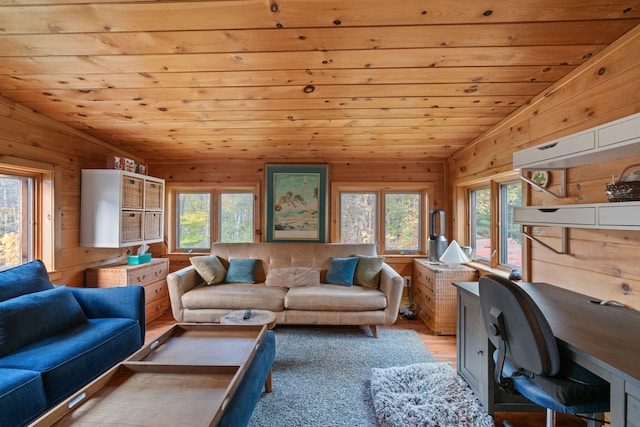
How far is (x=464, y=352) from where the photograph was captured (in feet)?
7.04

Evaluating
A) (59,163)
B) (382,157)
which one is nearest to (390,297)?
(382,157)

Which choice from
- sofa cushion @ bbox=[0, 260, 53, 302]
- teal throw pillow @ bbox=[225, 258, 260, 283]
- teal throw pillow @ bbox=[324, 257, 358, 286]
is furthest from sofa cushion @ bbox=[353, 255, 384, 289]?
sofa cushion @ bbox=[0, 260, 53, 302]

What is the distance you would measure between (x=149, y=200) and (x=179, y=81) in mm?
2112

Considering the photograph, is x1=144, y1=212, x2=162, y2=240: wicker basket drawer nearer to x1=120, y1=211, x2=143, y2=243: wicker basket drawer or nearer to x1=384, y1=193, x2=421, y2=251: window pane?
x1=120, y1=211, x2=143, y2=243: wicker basket drawer

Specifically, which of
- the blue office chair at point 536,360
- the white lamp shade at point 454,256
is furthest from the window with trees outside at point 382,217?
the blue office chair at point 536,360

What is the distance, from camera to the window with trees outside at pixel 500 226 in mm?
2848

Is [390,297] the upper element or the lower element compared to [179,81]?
lower

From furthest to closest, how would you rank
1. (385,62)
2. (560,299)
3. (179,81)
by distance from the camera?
(179,81)
(385,62)
(560,299)

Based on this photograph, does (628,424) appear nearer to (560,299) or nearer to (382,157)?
(560,299)

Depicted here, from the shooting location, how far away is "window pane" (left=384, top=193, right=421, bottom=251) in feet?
13.7

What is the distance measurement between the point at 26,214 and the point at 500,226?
15.2 ft

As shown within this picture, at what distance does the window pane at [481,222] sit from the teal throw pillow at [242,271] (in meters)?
2.75

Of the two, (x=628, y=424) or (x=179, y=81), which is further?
(x=179, y=81)

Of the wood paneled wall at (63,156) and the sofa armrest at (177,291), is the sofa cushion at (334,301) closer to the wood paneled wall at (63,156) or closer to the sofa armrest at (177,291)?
the sofa armrest at (177,291)
